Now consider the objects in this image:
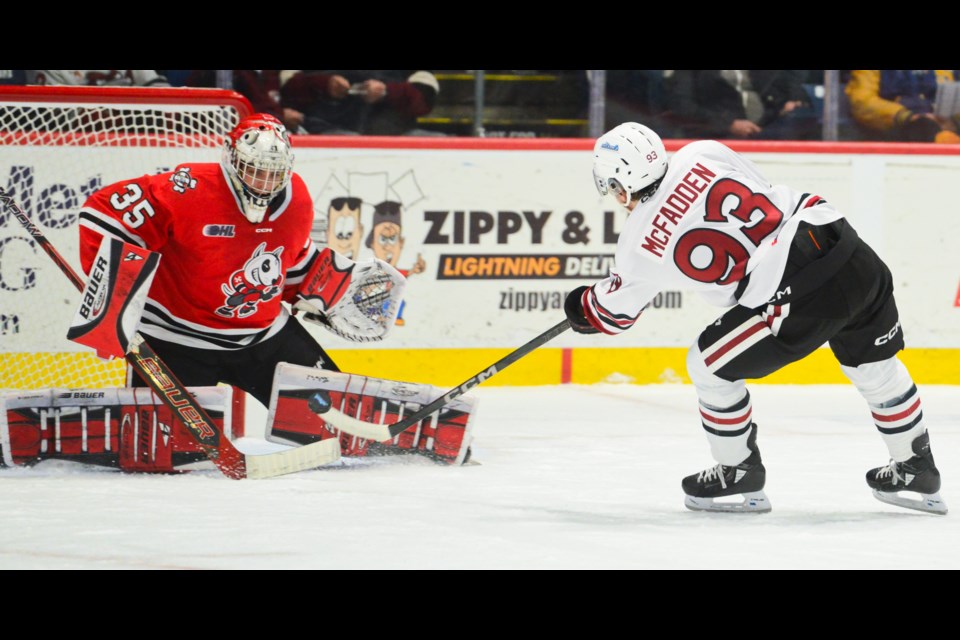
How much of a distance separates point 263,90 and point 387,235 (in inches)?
27.2

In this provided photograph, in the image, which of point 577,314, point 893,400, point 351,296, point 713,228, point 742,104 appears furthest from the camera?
point 742,104

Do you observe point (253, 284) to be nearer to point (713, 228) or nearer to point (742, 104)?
point (713, 228)

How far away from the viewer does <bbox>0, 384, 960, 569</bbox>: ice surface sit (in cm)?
245

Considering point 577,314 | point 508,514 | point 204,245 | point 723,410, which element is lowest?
point 508,514

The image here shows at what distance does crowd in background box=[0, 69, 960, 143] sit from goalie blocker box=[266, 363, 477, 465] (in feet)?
5.05

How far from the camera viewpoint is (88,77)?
412cm

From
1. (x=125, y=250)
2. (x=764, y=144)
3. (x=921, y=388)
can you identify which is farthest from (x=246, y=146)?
(x=921, y=388)

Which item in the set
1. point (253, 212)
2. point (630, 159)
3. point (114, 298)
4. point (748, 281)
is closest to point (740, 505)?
point (748, 281)

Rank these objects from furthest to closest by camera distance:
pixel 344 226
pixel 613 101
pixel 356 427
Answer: pixel 613 101
pixel 344 226
pixel 356 427

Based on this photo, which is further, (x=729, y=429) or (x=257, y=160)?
(x=257, y=160)

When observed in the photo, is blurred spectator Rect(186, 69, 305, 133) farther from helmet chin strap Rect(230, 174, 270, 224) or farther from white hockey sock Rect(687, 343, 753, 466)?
white hockey sock Rect(687, 343, 753, 466)

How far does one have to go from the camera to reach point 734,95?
514 cm

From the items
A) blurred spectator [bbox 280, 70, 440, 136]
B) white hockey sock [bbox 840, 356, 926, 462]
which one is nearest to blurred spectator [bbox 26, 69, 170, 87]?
blurred spectator [bbox 280, 70, 440, 136]
